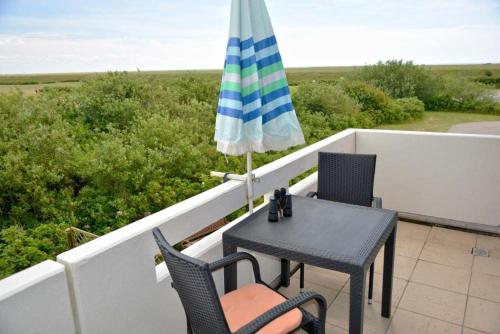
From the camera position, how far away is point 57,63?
5176 mm

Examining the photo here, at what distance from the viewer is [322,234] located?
2.17 metres

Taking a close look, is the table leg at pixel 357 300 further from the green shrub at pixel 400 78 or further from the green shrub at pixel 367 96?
the green shrub at pixel 400 78

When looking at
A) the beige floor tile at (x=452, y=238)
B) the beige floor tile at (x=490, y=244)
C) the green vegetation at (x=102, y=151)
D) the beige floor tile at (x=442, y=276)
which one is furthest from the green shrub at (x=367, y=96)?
the beige floor tile at (x=442, y=276)

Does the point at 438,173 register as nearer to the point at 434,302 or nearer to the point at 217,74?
the point at 434,302

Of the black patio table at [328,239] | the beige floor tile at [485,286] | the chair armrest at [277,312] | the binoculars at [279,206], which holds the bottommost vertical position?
the beige floor tile at [485,286]

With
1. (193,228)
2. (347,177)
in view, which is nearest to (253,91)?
(193,228)

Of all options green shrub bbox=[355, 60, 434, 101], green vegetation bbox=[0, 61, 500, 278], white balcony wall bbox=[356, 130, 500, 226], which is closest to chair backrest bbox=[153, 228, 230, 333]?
green vegetation bbox=[0, 61, 500, 278]

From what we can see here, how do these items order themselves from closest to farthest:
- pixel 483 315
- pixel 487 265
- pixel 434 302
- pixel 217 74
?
pixel 483 315
pixel 434 302
pixel 487 265
pixel 217 74

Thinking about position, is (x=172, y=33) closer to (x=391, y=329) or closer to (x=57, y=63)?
(x=57, y=63)

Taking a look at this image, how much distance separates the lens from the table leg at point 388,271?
2582 mm

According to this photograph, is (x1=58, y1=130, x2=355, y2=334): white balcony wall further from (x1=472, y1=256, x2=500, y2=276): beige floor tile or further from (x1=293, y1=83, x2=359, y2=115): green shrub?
(x1=293, y1=83, x2=359, y2=115): green shrub

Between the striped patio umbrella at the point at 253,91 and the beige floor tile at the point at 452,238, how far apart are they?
2462mm

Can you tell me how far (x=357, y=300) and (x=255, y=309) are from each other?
1.69ft

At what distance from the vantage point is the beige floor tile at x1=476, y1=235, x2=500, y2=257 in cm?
370
